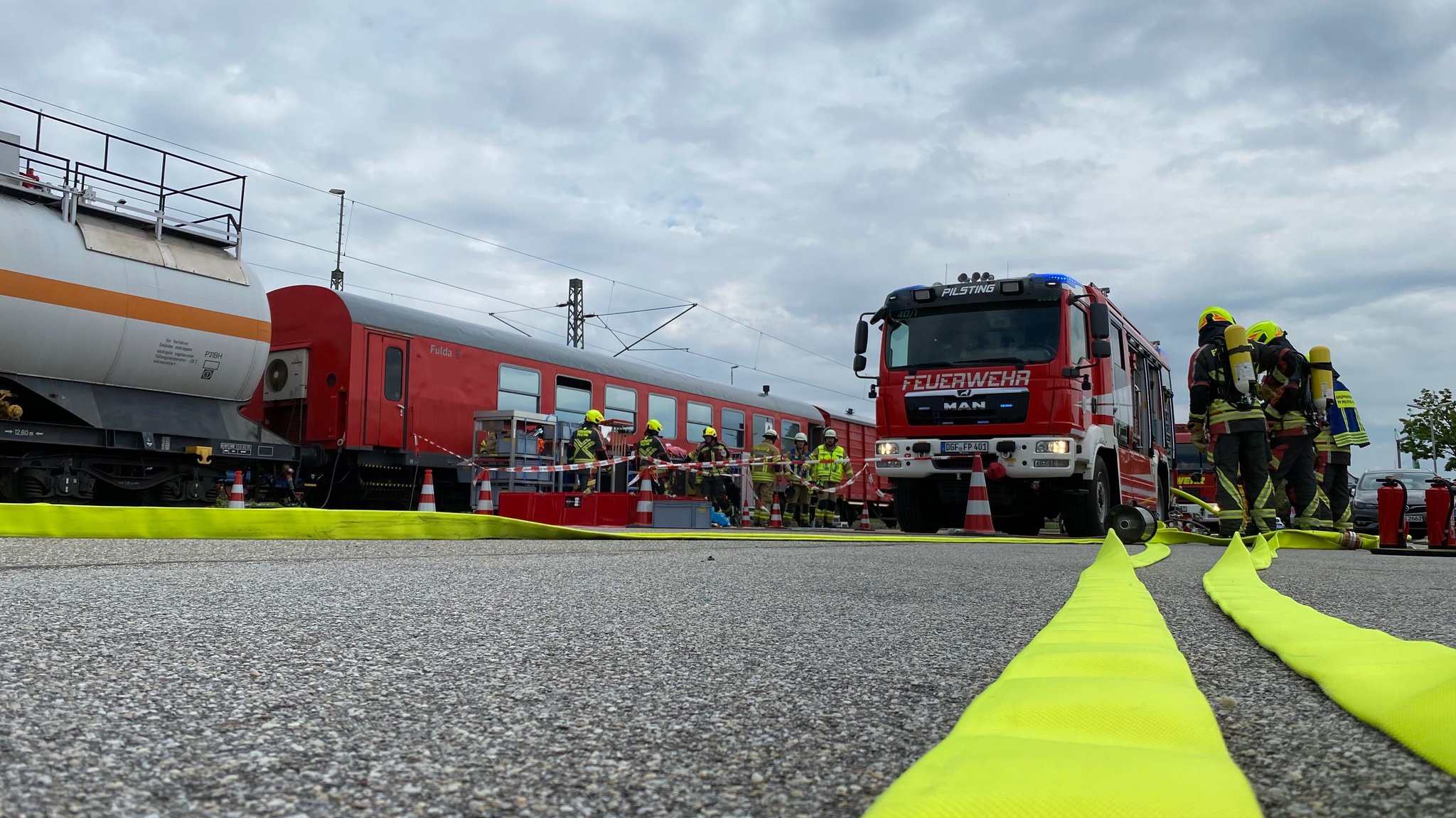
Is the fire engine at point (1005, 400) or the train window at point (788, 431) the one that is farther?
the train window at point (788, 431)

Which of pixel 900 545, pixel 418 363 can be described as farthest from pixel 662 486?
pixel 900 545

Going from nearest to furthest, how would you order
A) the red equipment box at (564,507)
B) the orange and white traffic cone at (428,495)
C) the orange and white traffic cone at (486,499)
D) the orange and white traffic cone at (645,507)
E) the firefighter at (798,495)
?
the orange and white traffic cone at (428,495) < the red equipment box at (564,507) < the orange and white traffic cone at (486,499) < the orange and white traffic cone at (645,507) < the firefighter at (798,495)

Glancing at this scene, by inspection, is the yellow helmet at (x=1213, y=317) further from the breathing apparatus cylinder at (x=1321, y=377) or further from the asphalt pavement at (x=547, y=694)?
the asphalt pavement at (x=547, y=694)

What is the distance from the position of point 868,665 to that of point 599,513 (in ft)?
34.2

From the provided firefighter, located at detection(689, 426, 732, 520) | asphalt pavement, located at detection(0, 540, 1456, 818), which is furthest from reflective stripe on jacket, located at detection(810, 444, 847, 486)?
asphalt pavement, located at detection(0, 540, 1456, 818)

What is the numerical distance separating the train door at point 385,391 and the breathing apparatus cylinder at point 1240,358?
965 centimetres

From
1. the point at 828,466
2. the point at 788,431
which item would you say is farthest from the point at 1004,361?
the point at 788,431

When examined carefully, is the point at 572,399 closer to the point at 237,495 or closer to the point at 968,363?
the point at 237,495

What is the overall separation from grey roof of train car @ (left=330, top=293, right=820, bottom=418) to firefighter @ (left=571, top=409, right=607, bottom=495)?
1.86 meters

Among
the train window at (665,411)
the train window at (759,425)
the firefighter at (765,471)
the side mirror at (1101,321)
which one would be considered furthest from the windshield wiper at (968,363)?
the train window at (759,425)

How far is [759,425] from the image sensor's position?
21.1 meters

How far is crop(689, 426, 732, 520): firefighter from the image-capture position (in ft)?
53.9

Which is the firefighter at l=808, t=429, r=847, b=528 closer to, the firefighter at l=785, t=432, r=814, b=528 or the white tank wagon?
the firefighter at l=785, t=432, r=814, b=528

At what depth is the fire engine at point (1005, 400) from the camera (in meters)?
9.98
